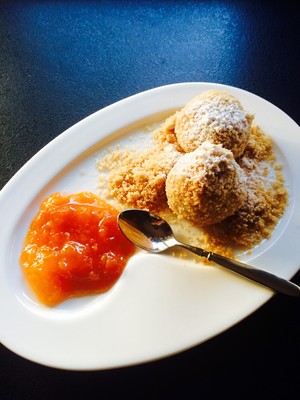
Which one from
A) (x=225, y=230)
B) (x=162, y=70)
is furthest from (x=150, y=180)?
(x=162, y=70)

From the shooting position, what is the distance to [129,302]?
116 centimetres

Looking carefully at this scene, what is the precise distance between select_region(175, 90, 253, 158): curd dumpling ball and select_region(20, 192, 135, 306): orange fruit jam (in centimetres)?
32

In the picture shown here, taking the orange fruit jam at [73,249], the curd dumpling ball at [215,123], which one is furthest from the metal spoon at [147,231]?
the curd dumpling ball at [215,123]

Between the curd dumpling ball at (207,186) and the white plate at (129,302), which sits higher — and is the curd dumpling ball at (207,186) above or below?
above

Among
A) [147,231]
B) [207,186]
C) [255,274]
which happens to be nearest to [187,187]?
[207,186]

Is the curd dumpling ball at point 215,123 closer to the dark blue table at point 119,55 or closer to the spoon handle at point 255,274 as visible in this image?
the spoon handle at point 255,274

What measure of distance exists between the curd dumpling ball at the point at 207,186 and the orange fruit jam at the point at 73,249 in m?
0.22

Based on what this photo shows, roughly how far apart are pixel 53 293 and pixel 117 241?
23cm

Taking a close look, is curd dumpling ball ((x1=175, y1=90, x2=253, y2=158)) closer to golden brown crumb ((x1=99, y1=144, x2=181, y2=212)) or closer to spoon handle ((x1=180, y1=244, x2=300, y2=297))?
golden brown crumb ((x1=99, y1=144, x2=181, y2=212))

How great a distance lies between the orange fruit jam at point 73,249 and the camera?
1187mm

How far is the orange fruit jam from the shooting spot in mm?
1187

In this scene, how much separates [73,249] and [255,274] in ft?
1.66

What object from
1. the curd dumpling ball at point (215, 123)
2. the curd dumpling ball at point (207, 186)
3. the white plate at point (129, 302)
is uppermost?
the curd dumpling ball at point (215, 123)

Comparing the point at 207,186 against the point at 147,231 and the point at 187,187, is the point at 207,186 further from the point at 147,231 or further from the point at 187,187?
the point at 147,231
